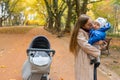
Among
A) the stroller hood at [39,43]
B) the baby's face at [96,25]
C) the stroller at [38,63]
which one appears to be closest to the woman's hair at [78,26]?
the baby's face at [96,25]

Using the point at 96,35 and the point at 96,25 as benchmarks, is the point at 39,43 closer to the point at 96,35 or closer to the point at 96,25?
the point at 96,25

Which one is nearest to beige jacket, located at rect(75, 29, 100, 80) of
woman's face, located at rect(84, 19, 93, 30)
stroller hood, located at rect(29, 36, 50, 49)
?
woman's face, located at rect(84, 19, 93, 30)

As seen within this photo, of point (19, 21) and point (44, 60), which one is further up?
point (44, 60)

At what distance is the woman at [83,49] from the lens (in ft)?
19.4

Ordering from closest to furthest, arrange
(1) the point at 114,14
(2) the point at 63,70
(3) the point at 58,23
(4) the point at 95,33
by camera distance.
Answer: (4) the point at 95,33
(2) the point at 63,70
(3) the point at 58,23
(1) the point at 114,14

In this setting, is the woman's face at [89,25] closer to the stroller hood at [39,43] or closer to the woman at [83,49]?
the woman at [83,49]

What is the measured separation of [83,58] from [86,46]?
10.1 inches

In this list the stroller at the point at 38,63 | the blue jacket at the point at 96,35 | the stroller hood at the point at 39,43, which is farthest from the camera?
the stroller hood at the point at 39,43

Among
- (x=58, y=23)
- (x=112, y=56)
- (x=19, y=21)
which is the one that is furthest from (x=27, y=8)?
(x=112, y=56)

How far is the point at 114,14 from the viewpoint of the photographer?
45.3 meters

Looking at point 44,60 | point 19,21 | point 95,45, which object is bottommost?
point 19,21

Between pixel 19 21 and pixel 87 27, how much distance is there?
7423 centimetres

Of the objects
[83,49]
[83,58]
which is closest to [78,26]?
[83,49]

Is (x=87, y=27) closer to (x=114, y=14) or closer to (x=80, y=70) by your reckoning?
(x=80, y=70)
